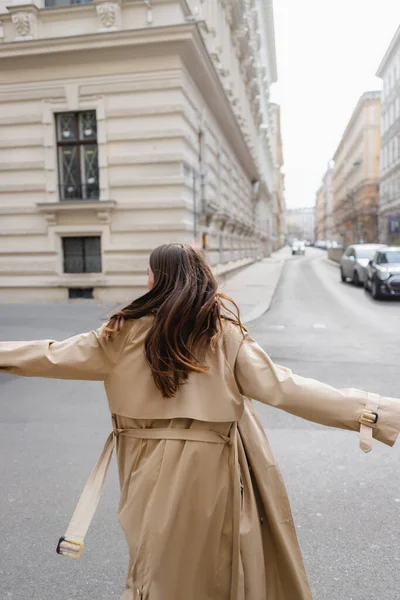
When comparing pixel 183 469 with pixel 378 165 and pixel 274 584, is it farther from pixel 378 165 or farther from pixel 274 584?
pixel 378 165

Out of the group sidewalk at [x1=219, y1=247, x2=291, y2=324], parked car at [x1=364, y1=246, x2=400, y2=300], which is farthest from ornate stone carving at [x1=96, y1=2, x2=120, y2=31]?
parked car at [x1=364, y1=246, x2=400, y2=300]

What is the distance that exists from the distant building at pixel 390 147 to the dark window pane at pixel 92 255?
41.3 metres

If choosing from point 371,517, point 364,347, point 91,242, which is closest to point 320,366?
point 364,347

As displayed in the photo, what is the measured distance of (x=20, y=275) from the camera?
15.2 meters

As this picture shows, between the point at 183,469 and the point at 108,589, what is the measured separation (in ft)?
4.15

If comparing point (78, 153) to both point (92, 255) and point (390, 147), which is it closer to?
point (92, 255)

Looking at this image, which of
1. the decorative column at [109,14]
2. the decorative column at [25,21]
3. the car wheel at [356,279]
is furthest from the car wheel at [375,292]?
the decorative column at [25,21]

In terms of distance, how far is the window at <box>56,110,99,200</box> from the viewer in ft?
47.9

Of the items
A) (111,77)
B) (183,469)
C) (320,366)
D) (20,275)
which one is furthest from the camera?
(20,275)

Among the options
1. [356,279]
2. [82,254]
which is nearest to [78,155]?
[82,254]

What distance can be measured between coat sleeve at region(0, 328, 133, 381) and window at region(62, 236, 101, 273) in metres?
13.1

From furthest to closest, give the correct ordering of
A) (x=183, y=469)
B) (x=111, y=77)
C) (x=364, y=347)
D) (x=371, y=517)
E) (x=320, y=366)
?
(x=111, y=77)
(x=364, y=347)
(x=320, y=366)
(x=371, y=517)
(x=183, y=469)

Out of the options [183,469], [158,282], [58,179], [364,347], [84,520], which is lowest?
[364,347]

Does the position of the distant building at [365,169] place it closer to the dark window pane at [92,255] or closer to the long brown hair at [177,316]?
the dark window pane at [92,255]
